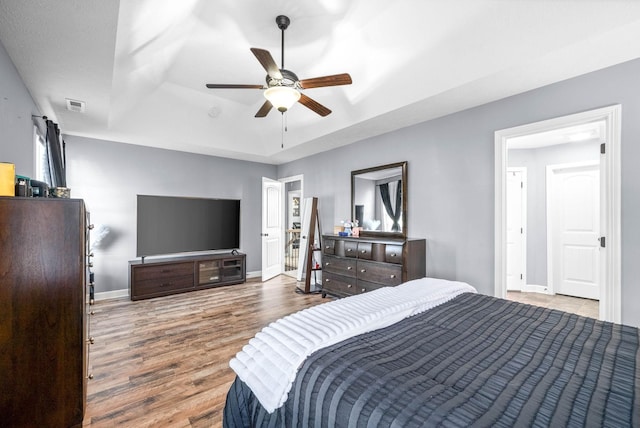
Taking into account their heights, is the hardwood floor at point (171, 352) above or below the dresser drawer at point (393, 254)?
below

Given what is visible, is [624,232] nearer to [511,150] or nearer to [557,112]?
[557,112]

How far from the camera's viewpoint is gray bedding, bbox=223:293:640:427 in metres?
0.81

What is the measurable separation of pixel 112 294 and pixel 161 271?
0.79m

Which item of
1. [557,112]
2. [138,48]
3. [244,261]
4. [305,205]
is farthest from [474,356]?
[244,261]

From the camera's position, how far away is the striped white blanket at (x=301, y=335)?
1096 mm

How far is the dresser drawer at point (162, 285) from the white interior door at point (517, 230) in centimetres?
531

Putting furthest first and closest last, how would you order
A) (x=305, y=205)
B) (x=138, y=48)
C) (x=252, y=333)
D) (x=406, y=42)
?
(x=305, y=205), (x=252, y=333), (x=406, y=42), (x=138, y=48)

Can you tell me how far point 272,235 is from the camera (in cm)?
556

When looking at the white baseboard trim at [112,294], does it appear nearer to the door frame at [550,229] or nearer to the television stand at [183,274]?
the television stand at [183,274]

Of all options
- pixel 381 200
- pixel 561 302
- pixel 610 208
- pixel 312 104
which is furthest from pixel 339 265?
pixel 561 302

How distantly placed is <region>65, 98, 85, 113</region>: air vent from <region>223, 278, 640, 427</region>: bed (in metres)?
3.28

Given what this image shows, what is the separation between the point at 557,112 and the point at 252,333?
359cm

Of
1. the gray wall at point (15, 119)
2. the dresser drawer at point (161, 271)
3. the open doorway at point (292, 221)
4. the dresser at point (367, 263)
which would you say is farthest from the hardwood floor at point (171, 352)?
the open doorway at point (292, 221)

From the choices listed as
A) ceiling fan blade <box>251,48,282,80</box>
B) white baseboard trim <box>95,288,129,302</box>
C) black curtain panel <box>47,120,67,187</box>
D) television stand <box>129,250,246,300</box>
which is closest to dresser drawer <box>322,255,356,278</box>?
television stand <box>129,250,246,300</box>
